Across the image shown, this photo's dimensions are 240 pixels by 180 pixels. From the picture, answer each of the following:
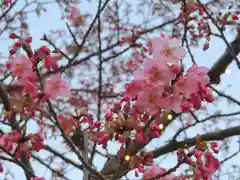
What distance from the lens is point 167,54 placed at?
1.74m

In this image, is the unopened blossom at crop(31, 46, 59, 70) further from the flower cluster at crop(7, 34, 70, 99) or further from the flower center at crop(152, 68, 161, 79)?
the flower center at crop(152, 68, 161, 79)

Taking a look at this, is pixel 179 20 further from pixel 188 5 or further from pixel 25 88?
pixel 25 88

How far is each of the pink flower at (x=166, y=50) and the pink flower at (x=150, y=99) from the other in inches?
7.1

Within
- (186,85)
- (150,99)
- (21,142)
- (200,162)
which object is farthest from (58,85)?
(200,162)

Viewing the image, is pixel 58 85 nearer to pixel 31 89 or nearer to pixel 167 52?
pixel 31 89

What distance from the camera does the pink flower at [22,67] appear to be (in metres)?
1.65

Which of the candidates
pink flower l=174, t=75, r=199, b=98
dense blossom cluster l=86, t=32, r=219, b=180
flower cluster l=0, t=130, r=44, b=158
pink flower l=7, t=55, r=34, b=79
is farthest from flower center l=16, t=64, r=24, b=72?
pink flower l=174, t=75, r=199, b=98

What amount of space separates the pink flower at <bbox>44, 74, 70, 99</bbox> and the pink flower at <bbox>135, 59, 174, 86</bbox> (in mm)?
382

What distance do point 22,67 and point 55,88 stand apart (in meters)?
0.18

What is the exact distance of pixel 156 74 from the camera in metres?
1.60

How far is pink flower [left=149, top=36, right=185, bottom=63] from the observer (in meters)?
1.73

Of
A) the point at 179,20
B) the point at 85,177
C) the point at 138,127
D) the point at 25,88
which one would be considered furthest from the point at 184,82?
the point at 179,20

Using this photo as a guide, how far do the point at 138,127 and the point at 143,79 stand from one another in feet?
0.75

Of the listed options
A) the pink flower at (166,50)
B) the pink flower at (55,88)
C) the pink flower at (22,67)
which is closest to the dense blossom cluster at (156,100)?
the pink flower at (166,50)
